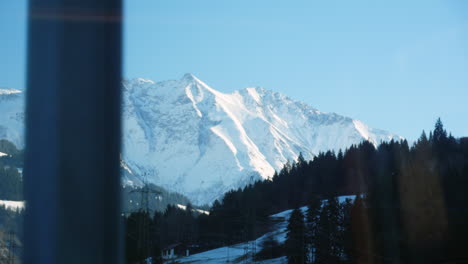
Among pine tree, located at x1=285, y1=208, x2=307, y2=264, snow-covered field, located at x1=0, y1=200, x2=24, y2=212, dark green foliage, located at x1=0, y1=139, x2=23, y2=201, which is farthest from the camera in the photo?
pine tree, located at x1=285, y1=208, x2=307, y2=264

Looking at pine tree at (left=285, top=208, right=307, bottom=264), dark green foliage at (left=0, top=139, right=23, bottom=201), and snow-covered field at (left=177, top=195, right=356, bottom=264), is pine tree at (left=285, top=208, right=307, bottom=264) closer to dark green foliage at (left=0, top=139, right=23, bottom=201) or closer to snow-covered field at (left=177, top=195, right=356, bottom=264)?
snow-covered field at (left=177, top=195, right=356, bottom=264)

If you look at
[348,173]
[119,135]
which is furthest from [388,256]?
[348,173]

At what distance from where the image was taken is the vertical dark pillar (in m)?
3.29

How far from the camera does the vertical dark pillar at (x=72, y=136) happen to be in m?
3.29

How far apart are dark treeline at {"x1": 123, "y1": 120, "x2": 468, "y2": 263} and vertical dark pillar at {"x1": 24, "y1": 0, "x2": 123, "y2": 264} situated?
1647 inches

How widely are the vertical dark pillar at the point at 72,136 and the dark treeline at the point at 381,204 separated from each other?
41.8 meters

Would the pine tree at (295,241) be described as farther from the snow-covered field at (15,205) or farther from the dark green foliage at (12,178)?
the dark green foliage at (12,178)

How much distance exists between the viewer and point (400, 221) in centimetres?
5106

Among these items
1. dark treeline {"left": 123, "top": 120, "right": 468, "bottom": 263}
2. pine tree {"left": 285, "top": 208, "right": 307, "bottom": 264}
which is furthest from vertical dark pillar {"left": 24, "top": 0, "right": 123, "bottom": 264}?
pine tree {"left": 285, "top": 208, "right": 307, "bottom": 264}

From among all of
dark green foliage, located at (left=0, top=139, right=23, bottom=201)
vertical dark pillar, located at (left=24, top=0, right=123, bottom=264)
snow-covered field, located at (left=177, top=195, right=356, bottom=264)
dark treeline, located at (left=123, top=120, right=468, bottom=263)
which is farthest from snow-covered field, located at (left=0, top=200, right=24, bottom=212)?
snow-covered field, located at (left=177, top=195, right=356, bottom=264)

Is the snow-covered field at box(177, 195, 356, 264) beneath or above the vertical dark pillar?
above

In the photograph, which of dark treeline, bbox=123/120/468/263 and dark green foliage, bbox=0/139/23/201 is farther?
dark treeline, bbox=123/120/468/263

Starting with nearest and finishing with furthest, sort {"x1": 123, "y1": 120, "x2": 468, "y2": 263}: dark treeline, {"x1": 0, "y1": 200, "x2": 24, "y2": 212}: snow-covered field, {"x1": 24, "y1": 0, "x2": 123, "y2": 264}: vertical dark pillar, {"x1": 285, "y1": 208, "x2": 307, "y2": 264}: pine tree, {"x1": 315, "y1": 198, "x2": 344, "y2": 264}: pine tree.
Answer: {"x1": 24, "y1": 0, "x2": 123, "y2": 264}: vertical dark pillar, {"x1": 0, "y1": 200, "x2": 24, "y2": 212}: snow-covered field, {"x1": 315, "y1": 198, "x2": 344, "y2": 264}: pine tree, {"x1": 123, "y1": 120, "x2": 468, "y2": 263}: dark treeline, {"x1": 285, "y1": 208, "x2": 307, "y2": 264}: pine tree

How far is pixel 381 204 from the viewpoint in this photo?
185 ft
